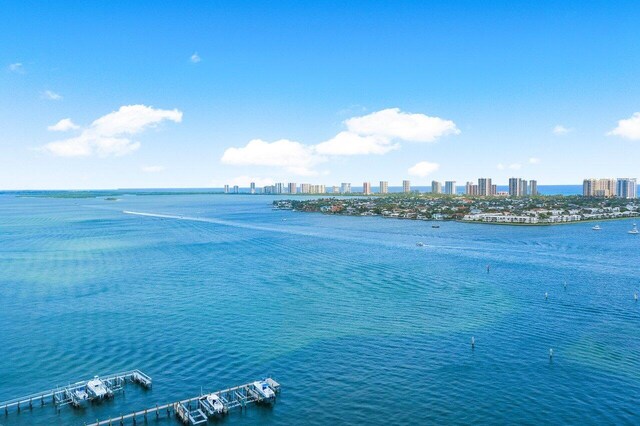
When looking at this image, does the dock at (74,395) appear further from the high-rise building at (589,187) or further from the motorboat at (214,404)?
the high-rise building at (589,187)

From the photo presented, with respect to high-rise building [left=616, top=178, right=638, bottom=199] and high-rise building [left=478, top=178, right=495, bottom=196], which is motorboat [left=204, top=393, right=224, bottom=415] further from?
high-rise building [left=478, top=178, right=495, bottom=196]

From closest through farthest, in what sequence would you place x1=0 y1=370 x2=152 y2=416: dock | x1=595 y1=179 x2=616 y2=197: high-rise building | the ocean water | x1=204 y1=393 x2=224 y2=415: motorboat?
x1=204 y1=393 x2=224 y2=415: motorboat
x1=0 y1=370 x2=152 y2=416: dock
the ocean water
x1=595 y1=179 x2=616 y2=197: high-rise building

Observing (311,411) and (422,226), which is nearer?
(311,411)

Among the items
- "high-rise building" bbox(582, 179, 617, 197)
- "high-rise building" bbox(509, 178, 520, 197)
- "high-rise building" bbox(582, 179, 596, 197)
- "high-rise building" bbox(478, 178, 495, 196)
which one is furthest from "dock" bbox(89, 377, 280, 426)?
"high-rise building" bbox(509, 178, 520, 197)

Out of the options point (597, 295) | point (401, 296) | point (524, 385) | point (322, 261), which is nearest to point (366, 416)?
point (524, 385)

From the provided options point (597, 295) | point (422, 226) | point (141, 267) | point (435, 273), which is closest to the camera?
point (597, 295)

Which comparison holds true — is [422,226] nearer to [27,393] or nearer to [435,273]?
[435,273]

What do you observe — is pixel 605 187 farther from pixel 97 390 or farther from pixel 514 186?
pixel 97 390

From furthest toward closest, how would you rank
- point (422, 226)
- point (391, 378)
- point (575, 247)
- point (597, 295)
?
point (422, 226) → point (575, 247) → point (597, 295) → point (391, 378)
